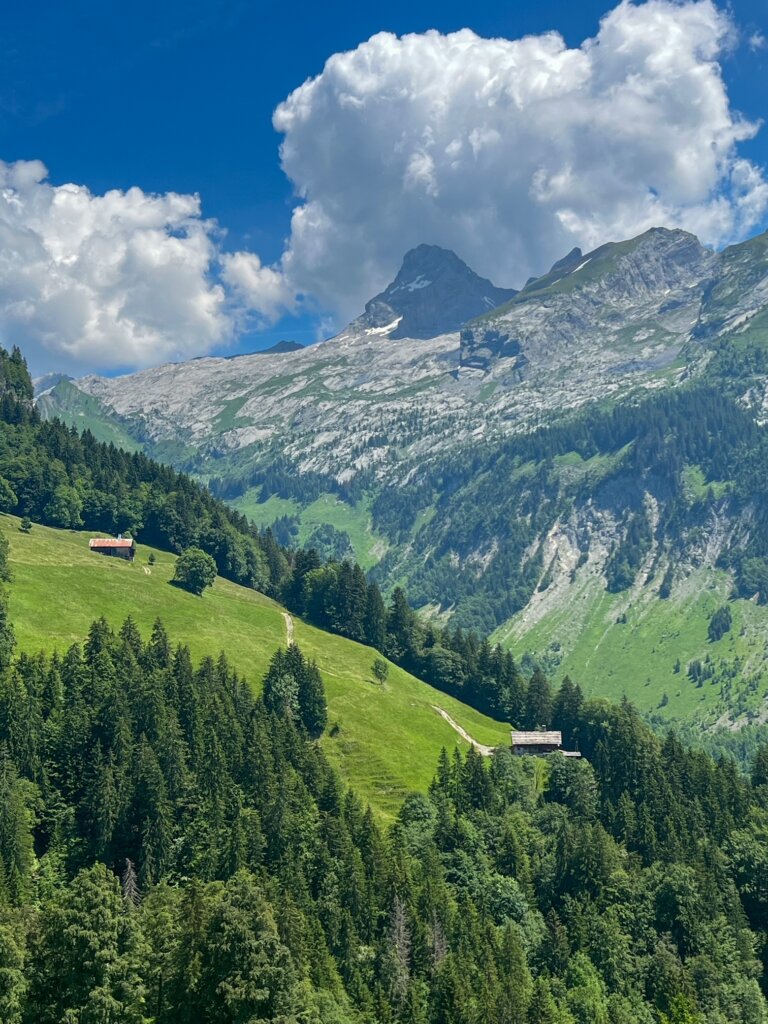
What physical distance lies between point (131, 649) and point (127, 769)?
28.0 metres

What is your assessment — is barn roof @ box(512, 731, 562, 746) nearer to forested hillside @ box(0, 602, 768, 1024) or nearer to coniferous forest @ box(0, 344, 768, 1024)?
coniferous forest @ box(0, 344, 768, 1024)

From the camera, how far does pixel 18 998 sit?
60406 millimetres

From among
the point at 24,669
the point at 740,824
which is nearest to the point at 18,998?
the point at 24,669

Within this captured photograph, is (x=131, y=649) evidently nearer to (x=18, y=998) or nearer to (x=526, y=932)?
Result: (x=526, y=932)

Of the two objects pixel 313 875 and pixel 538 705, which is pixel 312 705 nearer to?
pixel 313 875

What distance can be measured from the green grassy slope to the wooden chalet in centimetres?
422

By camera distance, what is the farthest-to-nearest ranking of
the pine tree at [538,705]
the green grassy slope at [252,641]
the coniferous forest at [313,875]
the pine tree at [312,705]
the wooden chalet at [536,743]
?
the pine tree at [538,705]
the wooden chalet at [536,743]
the pine tree at [312,705]
the green grassy slope at [252,641]
the coniferous forest at [313,875]

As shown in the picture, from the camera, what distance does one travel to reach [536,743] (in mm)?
165750

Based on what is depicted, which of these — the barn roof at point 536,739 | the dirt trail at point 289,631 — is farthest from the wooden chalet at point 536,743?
the dirt trail at point 289,631

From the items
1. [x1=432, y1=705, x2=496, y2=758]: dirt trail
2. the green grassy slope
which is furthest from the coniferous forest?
[x1=432, y1=705, x2=496, y2=758]: dirt trail

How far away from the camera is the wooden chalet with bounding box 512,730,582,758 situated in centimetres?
16538

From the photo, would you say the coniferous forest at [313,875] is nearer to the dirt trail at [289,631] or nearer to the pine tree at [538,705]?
the dirt trail at [289,631]

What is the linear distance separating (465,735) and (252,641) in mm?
42004

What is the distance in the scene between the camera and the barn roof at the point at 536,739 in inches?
6521
